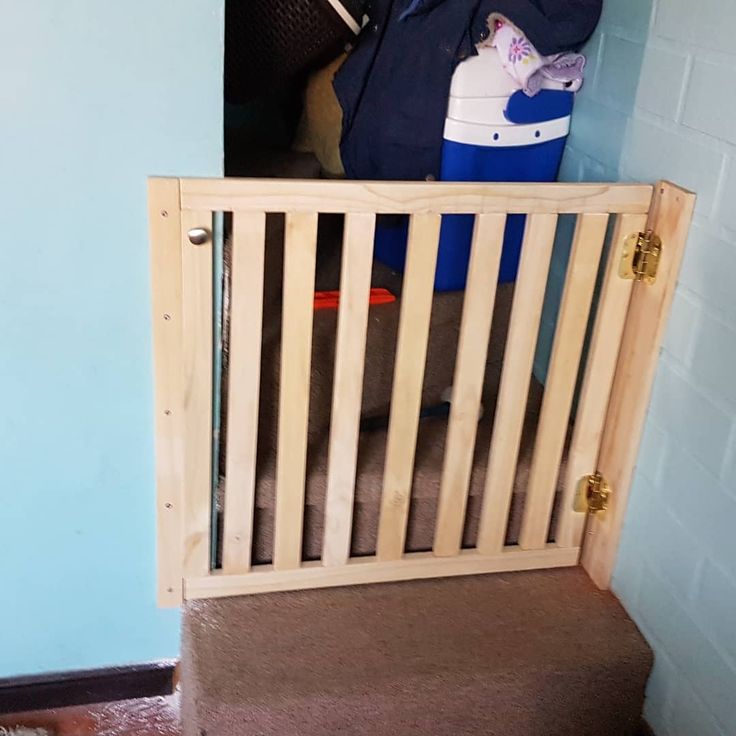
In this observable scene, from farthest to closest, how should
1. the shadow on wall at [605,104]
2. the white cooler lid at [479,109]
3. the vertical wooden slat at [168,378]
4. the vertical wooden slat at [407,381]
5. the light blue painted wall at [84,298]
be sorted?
1. the white cooler lid at [479,109]
2. the shadow on wall at [605,104]
3. the vertical wooden slat at [407,381]
4. the vertical wooden slat at [168,378]
5. the light blue painted wall at [84,298]

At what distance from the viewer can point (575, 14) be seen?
5.44 ft

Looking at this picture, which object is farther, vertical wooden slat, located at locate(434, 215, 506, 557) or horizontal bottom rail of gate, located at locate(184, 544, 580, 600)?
horizontal bottom rail of gate, located at locate(184, 544, 580, 600)

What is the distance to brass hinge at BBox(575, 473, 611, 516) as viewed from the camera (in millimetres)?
1631

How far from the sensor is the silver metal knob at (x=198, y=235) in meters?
1.28

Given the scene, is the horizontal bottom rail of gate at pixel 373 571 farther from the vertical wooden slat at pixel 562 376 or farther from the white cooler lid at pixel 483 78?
the white cooler lid at pixel 483 78

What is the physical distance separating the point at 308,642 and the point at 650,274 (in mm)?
830

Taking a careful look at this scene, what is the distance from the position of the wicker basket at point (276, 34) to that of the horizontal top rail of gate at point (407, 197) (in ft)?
1.49

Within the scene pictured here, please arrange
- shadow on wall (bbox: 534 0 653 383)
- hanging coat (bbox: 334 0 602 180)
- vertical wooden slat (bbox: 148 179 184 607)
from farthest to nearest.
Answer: hanging coat (bbox: 334 0 602 180) < shadow on wall (bbox: 534 0 653 383) < vertical wooden slat (bbox: 148 179 184 607)

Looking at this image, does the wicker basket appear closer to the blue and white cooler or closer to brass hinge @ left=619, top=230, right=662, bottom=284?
the blue and white cooler

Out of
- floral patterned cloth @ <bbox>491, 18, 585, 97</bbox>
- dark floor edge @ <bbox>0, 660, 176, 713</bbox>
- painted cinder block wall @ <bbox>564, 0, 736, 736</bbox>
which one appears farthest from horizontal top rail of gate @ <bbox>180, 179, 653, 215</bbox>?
dark floor edge @ <bbox>0, 660, 176, 713</bbox>

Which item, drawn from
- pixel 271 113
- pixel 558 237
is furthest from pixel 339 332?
pixel 271 113

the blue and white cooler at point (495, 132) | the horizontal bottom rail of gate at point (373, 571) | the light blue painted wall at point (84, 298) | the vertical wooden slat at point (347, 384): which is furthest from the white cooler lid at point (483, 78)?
the horizontal bottom rail of gate at point (373, 571)

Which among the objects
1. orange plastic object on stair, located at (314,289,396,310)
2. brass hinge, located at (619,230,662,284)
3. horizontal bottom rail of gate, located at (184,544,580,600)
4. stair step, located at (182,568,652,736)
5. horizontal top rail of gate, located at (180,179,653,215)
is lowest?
stair step, located at (182,568,652,736)

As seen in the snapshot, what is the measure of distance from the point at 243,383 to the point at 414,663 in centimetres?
54
